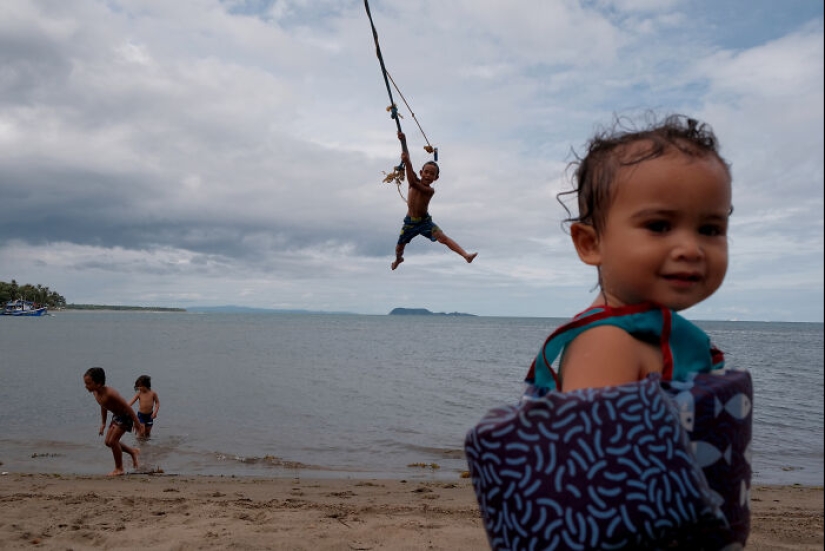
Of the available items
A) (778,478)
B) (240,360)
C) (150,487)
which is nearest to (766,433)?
(778,478)

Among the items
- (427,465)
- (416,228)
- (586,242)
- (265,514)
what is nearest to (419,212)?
(416,228)

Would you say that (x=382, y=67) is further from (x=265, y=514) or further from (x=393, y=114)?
(x=265, y=514)

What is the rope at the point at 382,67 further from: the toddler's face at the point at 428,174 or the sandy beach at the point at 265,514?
the sandy beach at the point at 265,514

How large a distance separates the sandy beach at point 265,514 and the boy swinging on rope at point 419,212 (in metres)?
2.74

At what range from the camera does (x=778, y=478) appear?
11.6 metres

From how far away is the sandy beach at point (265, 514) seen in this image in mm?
6734

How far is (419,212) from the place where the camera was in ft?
21.3

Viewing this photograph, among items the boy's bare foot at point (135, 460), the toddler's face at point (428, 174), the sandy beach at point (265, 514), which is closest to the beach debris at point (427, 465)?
the sandy beach at point (265, 514)

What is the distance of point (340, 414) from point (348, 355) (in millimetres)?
25603

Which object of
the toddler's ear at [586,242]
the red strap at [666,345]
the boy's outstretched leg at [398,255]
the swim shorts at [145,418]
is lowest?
the swim shorts at [145,418]

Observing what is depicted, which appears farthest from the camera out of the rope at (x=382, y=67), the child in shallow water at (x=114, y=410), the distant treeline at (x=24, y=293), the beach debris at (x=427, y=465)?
Answer: the distant treeline at (x=24, y=293)

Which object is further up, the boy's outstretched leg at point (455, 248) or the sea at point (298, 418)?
the boy's outstretched leg at point (455, 248)

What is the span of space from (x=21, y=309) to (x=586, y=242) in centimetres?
15357

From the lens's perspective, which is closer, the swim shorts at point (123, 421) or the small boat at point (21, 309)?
the swim shorts at point (123, 421)
